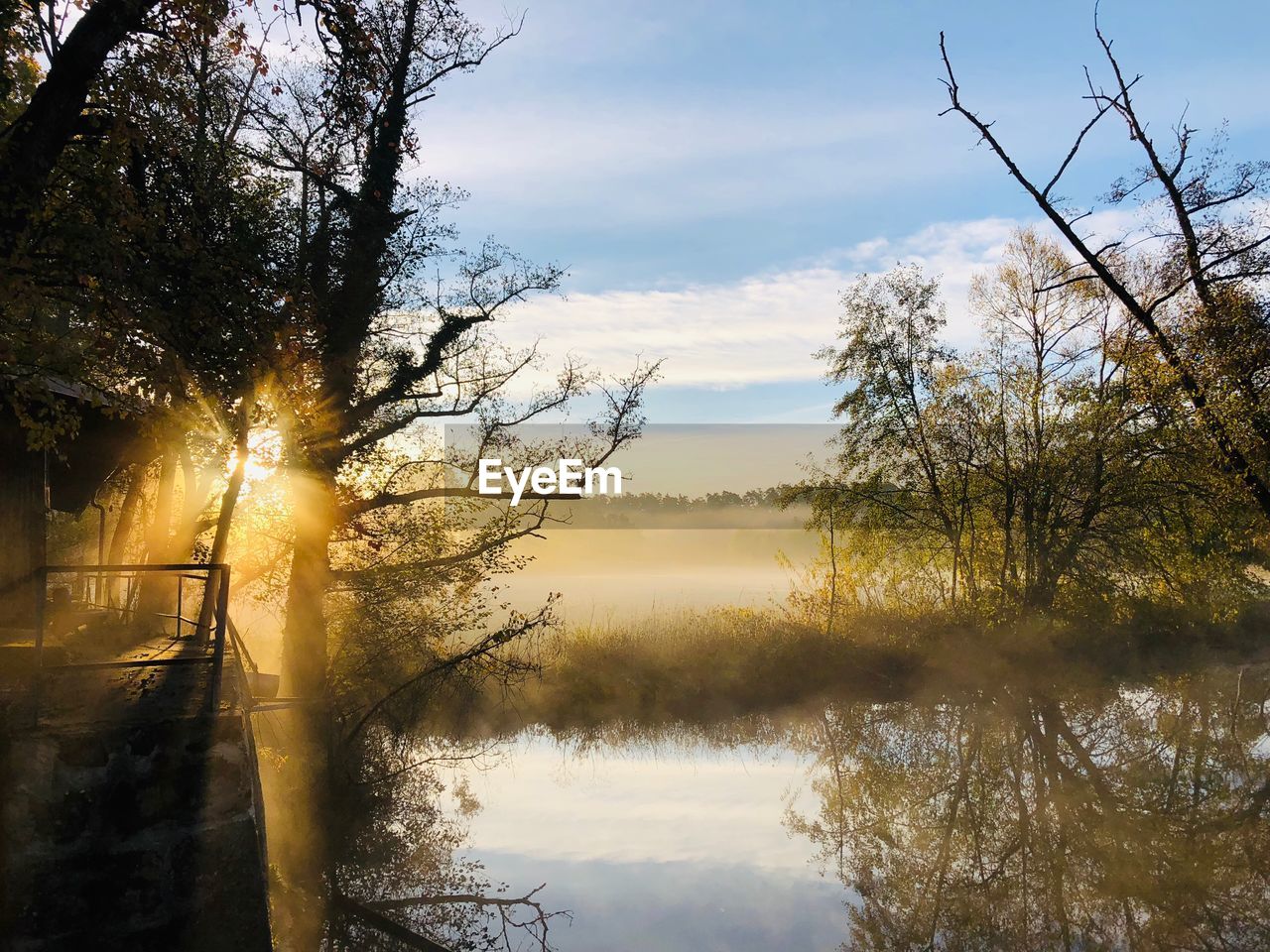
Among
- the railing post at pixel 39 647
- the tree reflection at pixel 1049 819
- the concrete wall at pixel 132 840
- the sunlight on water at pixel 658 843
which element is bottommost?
the sunlight on water at pixel 658 843

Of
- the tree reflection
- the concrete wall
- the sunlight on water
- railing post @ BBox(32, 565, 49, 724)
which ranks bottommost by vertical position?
the sunlight on water

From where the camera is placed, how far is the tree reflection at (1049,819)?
35.0ft

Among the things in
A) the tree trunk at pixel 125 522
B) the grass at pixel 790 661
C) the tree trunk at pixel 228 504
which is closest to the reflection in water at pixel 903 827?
the grass at pixel 790 661

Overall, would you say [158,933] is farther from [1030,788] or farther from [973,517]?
[973,517]

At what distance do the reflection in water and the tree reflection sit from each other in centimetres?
5

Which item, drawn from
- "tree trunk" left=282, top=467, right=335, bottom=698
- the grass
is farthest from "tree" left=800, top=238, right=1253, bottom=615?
"tree trunk" left=282, top=467, right=335, bottom=698

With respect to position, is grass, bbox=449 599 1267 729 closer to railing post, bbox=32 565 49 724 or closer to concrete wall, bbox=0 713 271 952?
railing post, bbox=32 565 49 724

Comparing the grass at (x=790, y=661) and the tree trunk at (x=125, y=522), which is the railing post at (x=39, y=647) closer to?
the grass at (x=790, y=661)

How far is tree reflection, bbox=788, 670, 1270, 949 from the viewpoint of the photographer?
35.0ft

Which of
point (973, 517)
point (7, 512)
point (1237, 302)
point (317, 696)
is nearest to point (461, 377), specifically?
point (317, 696)

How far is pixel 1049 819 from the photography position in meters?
14.5

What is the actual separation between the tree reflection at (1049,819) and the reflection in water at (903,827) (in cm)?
5

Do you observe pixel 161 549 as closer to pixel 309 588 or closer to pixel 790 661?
pixel 309 588

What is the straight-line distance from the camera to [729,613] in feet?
89.7
